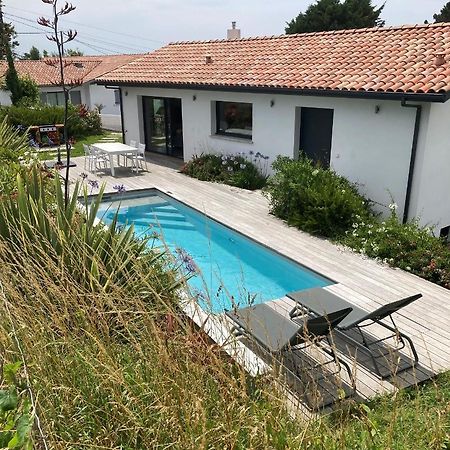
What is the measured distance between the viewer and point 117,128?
28391mm

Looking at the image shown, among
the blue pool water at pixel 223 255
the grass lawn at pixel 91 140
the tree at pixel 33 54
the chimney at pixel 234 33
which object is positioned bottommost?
the blue pool water at pixel 223 255

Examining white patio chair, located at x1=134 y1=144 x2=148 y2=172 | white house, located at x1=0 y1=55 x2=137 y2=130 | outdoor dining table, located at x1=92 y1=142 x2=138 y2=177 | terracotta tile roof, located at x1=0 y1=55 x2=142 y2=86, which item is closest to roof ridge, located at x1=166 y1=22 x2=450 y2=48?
white patio chair, located at x1=134 y1=144 x2=148 y2=172

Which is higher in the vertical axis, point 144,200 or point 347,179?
point 347,179

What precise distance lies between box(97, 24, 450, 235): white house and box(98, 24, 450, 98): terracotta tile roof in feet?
0.12

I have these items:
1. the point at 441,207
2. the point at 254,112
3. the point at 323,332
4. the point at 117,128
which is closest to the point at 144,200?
the point at 254,112

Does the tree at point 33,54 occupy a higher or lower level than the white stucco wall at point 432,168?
higher

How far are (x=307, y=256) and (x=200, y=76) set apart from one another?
8676 mm

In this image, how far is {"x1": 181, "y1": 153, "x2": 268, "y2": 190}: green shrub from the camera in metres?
13.2

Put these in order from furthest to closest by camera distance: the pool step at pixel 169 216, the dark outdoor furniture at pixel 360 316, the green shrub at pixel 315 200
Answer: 1. the pool step at pixel 169 216
2. the green shrub at pixel 315 200
3. the dark outdoor furniture at pixel 360 316

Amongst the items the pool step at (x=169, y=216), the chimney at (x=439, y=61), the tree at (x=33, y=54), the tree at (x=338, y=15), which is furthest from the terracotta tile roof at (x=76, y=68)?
the tree at (x=33, y=54)

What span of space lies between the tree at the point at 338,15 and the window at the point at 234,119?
22800 millimetres

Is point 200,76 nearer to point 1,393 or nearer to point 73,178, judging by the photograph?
point 73,178

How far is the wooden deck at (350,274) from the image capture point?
4973mm

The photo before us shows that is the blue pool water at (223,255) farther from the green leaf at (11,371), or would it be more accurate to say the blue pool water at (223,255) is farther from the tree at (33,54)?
the tree at (33,54)
